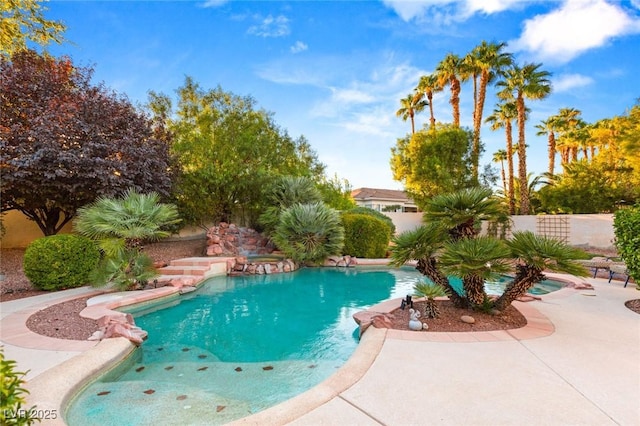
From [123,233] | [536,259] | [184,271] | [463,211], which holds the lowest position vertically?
[184,271]

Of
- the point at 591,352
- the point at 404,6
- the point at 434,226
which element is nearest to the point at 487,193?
the point at 434,226

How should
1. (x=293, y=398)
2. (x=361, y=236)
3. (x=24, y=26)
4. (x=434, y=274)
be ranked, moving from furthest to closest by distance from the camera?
(x=361, y=236)
(x=24, y=26)
(x=434, y=274)
(x=293, y=398)

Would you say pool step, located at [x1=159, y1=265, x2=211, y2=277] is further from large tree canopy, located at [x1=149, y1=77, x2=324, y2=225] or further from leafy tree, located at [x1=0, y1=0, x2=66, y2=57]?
leafy tree, located at [x1=0, y1=0, x2=66, y2=57]

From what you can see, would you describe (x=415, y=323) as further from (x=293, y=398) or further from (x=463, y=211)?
(x=293, y=398)

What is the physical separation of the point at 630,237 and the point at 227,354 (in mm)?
7216

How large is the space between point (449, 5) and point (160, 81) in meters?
12.4

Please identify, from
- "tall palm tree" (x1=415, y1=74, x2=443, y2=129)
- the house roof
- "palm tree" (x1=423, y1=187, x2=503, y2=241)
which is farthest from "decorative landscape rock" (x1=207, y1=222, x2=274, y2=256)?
the house roof

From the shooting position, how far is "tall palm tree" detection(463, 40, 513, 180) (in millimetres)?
19688

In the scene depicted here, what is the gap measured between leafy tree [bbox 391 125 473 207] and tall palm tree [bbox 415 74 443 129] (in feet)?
14.7

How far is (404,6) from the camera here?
29.5ft

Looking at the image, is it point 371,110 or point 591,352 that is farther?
point 371,110

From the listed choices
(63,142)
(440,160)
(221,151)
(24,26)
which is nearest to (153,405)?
(63,142)

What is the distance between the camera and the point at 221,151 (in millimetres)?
14008

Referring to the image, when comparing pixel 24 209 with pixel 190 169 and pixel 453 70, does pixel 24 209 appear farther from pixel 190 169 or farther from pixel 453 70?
pixel 453 70
